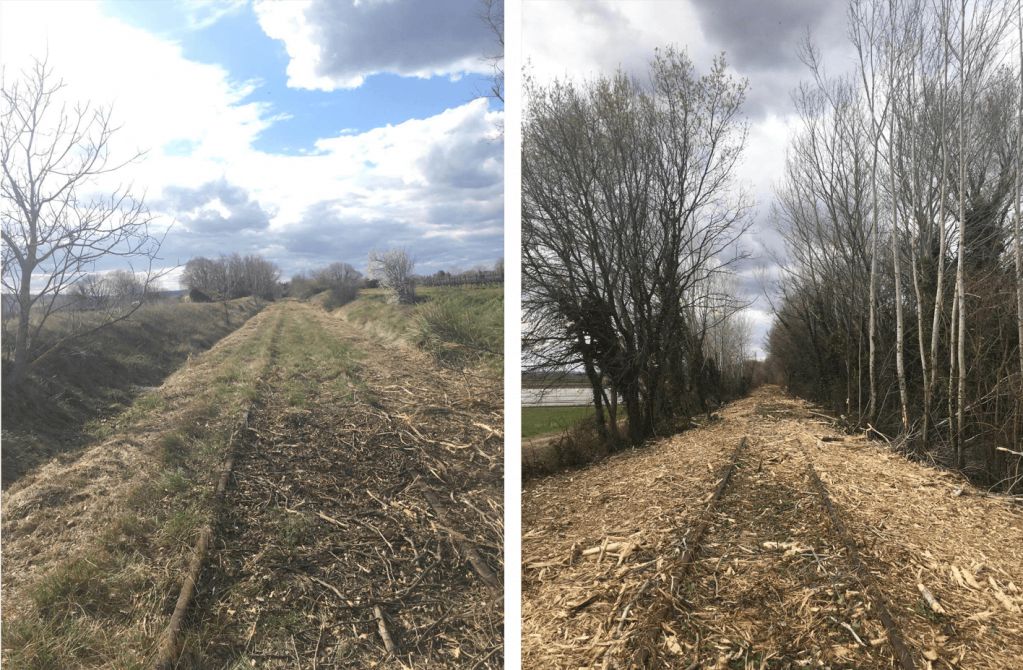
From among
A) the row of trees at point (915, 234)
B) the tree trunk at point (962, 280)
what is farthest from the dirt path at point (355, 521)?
the tree trunk at point (962, 280)

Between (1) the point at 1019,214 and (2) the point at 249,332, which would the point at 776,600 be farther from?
(2) the point at 249,332

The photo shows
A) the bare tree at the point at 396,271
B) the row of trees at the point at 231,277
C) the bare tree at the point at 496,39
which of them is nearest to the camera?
the row of trees at the point at 231,277

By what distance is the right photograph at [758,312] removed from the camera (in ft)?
6.44

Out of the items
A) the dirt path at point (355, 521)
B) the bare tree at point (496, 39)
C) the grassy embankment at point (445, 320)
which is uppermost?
the bare tree at point (496, 39)

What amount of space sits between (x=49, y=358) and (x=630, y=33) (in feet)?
7.44

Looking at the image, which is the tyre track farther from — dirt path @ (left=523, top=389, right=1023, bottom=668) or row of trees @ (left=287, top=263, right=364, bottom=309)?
dirt path @ (left=523, top=389, right=1023, bottom=668)

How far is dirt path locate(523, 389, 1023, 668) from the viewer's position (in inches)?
68.1

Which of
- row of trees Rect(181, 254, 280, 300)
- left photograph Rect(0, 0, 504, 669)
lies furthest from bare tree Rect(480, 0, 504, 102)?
row of trees Rect(181, 254, 280, 300)

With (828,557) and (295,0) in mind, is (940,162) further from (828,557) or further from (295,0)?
(295,0)

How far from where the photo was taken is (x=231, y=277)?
4.35ft

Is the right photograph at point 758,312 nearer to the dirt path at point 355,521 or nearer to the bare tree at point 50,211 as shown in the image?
the dirt path at point 355,521

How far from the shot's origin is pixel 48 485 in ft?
3.61

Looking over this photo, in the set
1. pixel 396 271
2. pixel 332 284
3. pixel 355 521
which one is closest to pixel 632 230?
pixel 396 271

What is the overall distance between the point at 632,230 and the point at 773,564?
1382 millimetres
